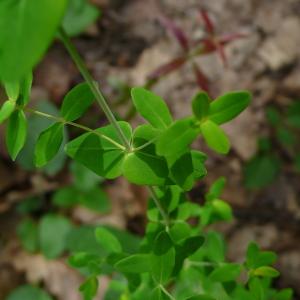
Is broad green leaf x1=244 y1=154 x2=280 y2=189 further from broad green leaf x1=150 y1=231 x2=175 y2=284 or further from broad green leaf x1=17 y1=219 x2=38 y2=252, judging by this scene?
broad green leaf x1=150 y1=231 x2=175 y2=284

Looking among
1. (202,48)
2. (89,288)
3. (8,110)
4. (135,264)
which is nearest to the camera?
(8,110)

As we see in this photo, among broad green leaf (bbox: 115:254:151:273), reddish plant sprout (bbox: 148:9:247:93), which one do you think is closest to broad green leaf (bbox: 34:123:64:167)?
broad green leaf (bbox: 115:254:151:273)

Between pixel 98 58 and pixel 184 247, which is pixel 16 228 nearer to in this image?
pixel 98 58

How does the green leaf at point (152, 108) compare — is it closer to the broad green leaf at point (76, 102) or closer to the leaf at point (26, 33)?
the broad green leaf at point (76, 102)

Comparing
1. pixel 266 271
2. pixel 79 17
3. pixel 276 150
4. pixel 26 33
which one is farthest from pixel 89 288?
pixel 79 17

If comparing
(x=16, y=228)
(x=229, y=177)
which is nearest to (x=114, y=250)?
(x=229, y=177)

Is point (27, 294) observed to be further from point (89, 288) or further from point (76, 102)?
point (76, 102)
